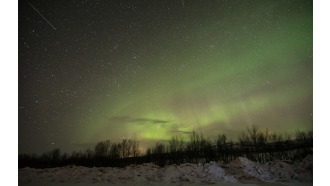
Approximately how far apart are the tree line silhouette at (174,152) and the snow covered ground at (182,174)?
12 centimetres

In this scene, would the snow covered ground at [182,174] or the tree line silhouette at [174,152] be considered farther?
the tree line silhouette at [174,152]

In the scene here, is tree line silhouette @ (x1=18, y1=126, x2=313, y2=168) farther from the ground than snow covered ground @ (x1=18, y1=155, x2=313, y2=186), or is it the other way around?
tree line silhouette @ (x1=18, y1=126, x2=313, y2=168)

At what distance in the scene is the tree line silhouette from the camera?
5.27 metres

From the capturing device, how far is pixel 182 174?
5281mm

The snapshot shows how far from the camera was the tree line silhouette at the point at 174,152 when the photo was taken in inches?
208

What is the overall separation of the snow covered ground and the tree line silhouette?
12 cm

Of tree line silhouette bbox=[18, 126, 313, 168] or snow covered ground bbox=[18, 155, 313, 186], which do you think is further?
tree line silhouette bbox=[18, 126, 313, 168]

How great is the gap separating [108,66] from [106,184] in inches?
84.1

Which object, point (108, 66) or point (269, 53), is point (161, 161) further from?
point (269, 53)

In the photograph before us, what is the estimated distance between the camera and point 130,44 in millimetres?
5590

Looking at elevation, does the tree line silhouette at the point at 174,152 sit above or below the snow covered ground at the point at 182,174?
above

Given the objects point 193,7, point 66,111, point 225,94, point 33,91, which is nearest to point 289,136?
point 225,94

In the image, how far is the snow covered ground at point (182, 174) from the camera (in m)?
4.84

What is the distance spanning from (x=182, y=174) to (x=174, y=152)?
0.46 metres
